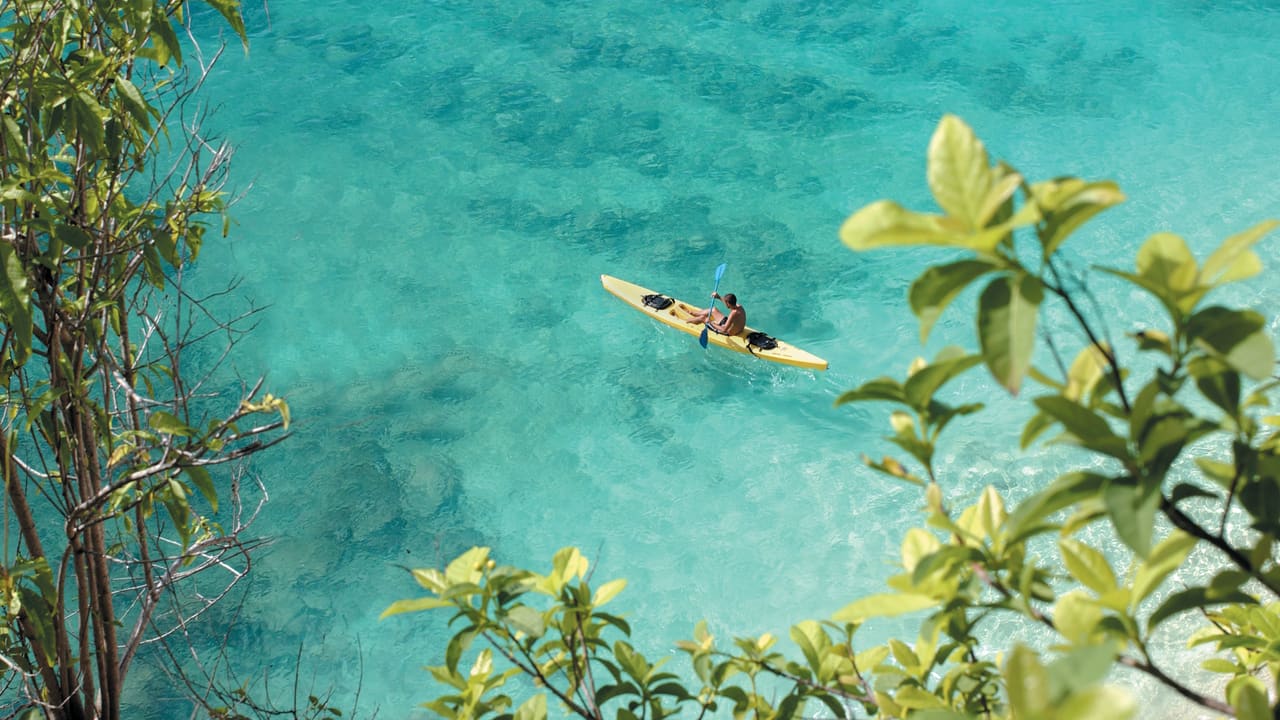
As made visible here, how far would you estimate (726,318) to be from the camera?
7.21 meters

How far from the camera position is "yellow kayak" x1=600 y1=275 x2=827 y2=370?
710 centimetres

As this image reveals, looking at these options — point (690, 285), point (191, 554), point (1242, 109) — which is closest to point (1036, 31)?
point (1242, 109)

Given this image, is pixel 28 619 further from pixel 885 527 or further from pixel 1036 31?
pixel 1036 31

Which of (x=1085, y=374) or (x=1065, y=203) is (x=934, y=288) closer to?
(x=1065, y=203)

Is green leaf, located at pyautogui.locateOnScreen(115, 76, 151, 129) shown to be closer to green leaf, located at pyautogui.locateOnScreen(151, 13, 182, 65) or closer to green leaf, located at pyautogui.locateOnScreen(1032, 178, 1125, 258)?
green leaf, located at pyautogui.locateOnScreen(151, 13, 182, 65)

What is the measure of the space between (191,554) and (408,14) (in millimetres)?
10662

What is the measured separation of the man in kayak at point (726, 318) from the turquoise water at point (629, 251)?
330 mm

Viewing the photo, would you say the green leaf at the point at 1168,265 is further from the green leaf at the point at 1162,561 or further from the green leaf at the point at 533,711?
the green leaf at the point at 533,711

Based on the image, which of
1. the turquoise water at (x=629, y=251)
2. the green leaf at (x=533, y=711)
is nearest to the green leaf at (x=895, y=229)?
the green leaf at (x=533, y=711)

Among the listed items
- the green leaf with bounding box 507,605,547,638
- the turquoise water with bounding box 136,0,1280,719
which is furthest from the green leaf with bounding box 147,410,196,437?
the turquoise water with bounding box 136,0,1280,719

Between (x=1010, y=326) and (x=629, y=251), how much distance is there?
7.81 m

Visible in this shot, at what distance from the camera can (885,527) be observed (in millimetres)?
6230

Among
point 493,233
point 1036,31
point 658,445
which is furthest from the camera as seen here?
point 1036,31

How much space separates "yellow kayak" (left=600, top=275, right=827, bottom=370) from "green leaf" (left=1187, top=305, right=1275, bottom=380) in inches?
240
